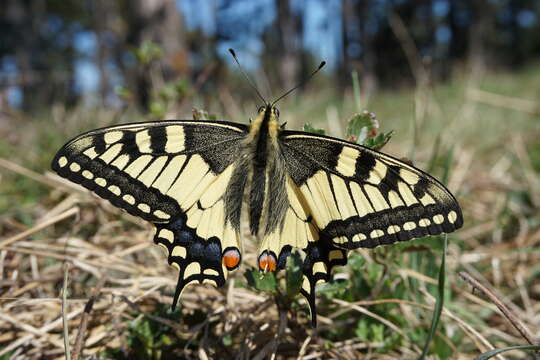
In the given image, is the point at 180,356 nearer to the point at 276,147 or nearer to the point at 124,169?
the point at 124,169

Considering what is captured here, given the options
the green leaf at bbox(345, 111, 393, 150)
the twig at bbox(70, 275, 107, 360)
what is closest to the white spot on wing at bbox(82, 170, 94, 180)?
the twig at bbox(70, 275, 107, 360)

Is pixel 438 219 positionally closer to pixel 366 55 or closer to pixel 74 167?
pixel 74 167

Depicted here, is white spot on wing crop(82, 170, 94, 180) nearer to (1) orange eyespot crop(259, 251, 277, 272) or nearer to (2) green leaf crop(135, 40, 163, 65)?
(1) orange eyespot crop(259, 251, 277, 272)

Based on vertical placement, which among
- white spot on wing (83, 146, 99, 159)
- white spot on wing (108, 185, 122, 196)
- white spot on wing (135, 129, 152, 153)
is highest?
white spot on wing (135, 129, 152, 153)

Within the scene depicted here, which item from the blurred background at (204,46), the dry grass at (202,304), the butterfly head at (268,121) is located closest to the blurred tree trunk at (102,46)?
the blurred background at (204,46)

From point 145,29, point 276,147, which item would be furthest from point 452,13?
point 276,147

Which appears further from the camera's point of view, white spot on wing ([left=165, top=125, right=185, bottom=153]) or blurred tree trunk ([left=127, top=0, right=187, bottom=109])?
blurred tree trunk ([left=127, top=0, right=187, bottom=109])

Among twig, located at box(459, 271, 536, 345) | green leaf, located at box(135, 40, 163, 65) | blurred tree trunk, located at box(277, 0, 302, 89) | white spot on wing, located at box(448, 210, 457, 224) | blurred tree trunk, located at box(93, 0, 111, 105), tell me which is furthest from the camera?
blurred tree trunk, located at box(93, 0, 111, 105)

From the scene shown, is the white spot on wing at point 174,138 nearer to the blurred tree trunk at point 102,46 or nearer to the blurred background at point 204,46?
the blurred background at point 204,46

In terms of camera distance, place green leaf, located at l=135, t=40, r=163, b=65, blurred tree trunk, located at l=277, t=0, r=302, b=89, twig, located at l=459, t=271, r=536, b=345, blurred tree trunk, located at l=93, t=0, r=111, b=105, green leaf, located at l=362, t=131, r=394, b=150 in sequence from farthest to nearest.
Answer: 1. blurred tree trunk, located at l=93, t=0, r=111, b=105
2. blurred tree trunk, located at l=277, t=0, r=302, b=89
3. green leaf, located at l=135, t=40, r=163, b=65
4. green leaf, located at l=362, t=131, r=394, b=150
5. twig, located at l=459, t=271, r=536, b=345
